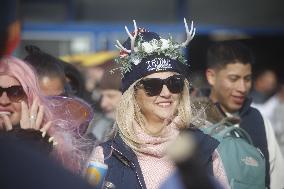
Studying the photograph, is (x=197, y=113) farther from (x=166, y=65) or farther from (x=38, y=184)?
(x=38, y=184)

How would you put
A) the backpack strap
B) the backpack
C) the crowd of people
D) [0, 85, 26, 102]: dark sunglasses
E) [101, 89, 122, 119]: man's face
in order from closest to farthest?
the crowd of people < [0, 85, 26, 102]: dark sunglasses < the backpack < the backpack strap < [101, 89, 122, 119]: man's face

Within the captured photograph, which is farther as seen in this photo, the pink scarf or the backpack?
the backpack

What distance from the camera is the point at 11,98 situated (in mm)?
3361

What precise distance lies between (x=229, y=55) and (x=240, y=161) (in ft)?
3.79

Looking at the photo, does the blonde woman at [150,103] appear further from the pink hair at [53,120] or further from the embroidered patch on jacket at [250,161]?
the embroidered patch on jacket at [250,161]

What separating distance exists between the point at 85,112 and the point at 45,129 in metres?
0.72

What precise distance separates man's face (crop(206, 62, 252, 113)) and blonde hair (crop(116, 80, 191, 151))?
1.06 meters

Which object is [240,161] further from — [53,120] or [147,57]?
[53,120]

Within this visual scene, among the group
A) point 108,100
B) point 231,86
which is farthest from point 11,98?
point 108,100

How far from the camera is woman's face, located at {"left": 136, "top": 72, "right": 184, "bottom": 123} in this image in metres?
3.47

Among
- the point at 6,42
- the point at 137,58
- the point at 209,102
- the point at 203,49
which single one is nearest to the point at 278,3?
the point at 203,49

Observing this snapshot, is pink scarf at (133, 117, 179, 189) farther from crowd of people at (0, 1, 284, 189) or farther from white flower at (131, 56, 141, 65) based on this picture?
white flower at (131, 56, 141, 65)

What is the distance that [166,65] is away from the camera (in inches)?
137

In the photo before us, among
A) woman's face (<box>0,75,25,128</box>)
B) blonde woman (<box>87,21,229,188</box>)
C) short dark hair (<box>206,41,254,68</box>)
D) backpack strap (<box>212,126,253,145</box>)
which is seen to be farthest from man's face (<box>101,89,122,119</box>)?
woman's face (<box>0,75,25,128</box>)
